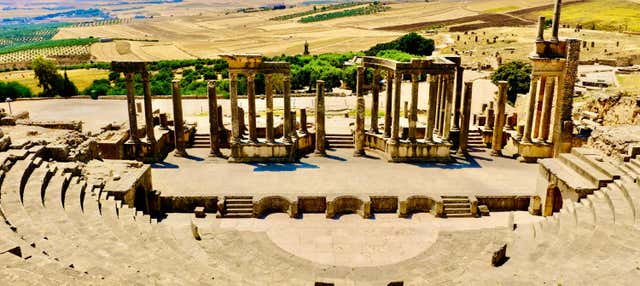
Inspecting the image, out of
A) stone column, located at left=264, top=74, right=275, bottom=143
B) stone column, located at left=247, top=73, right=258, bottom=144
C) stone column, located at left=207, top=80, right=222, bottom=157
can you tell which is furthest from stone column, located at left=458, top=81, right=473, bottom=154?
stone column, located at left=207, top=80, right=222, bottom=157

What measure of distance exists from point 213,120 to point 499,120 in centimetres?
1773

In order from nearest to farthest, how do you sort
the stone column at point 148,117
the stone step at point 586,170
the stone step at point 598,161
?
the stone step at point 586,170 → the stone step at point 598,161 → the stone column at point 148,117

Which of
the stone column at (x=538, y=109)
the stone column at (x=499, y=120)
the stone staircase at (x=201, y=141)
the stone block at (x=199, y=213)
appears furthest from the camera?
the stone staircase at (x=201, y=141)

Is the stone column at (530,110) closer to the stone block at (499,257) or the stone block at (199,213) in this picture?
the stone block at (499,257)

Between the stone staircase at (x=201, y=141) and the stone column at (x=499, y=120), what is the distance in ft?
61.3

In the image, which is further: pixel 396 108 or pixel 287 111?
pixel 287 111

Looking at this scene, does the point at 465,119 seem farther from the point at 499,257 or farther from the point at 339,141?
the point at 499,257

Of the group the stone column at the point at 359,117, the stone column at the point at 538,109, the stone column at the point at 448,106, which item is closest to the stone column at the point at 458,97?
the stone column at the point at 448,106

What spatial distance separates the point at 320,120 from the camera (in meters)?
33.0

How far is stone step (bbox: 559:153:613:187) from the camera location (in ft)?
75.2

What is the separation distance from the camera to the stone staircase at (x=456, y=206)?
84.8 feet

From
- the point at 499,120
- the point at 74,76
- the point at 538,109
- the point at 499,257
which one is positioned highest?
the point at 538,109

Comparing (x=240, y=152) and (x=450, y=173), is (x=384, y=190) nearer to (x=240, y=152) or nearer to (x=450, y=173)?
(x=450, y=173)

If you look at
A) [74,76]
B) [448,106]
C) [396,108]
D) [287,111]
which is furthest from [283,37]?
[396,108]
